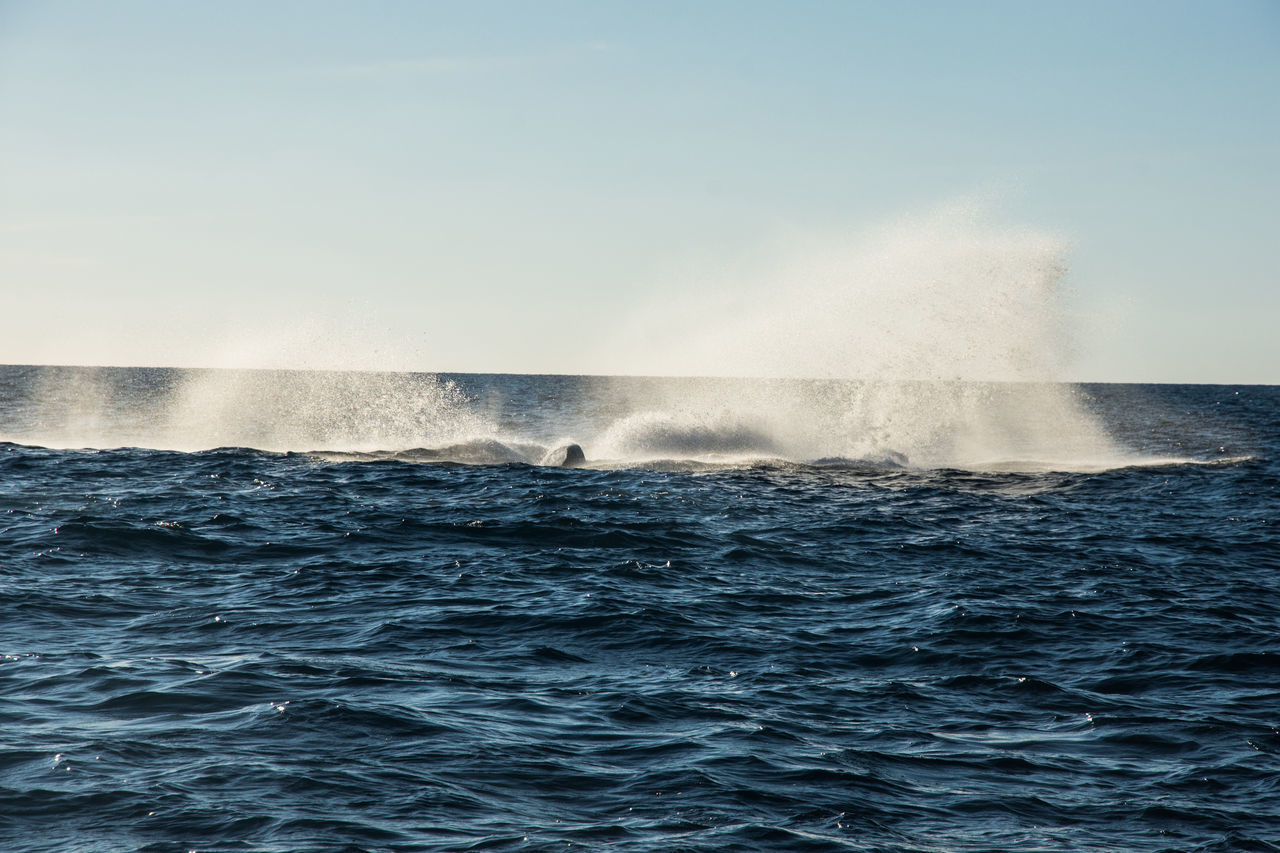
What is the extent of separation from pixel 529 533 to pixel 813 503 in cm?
914

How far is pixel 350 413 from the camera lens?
61.9 metres

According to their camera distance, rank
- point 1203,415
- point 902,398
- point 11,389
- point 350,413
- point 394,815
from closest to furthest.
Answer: point 394,815
point 902,398
point 350,413
point 1203,415
point 11,389

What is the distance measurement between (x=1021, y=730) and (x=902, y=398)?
33679 millimetres

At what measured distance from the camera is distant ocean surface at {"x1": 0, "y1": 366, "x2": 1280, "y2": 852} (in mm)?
8773

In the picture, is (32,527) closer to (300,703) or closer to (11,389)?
(300,703)

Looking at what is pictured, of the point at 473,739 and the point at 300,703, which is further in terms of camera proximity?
the point at 300,703

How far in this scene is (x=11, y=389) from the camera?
99375mm

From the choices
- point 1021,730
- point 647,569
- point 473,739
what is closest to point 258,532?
point 647,569

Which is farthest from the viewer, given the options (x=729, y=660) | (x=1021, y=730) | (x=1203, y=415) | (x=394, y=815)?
(x=1203, y=415)

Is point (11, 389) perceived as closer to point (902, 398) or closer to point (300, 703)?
point (902, 398)

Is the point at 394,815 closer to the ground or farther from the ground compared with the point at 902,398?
closer to the ground

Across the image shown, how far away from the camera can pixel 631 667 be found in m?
13.2

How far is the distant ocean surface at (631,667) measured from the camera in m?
8.77

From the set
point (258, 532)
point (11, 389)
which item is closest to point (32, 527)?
point (258, 532)
